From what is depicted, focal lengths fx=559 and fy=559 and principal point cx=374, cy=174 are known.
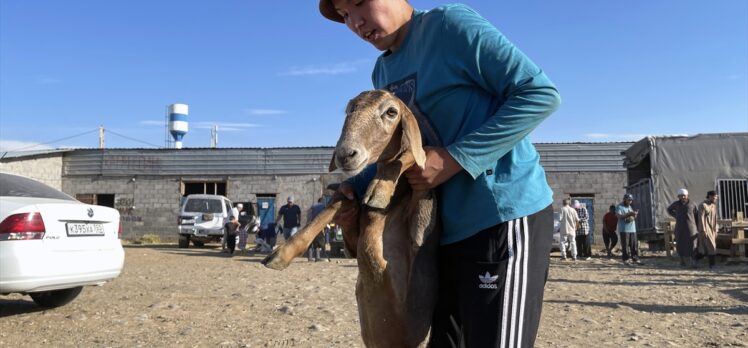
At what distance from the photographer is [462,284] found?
5.63 ft

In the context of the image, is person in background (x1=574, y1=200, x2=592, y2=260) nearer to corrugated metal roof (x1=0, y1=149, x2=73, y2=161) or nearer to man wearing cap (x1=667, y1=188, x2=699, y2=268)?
man wearing cap (x1=667, y1=188, x2=699, y2=268)

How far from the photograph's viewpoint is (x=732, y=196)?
1750 cm

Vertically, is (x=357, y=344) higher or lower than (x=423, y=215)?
lower

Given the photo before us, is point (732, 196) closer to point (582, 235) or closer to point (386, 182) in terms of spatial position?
point (582, 235)

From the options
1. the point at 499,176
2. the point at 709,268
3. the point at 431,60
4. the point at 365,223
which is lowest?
the point at 709,268

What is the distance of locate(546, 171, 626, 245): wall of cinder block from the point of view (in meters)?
25.5

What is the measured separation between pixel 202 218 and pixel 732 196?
17.6 m

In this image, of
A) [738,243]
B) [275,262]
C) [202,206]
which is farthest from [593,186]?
[275,262]

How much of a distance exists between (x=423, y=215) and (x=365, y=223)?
0.60 ft

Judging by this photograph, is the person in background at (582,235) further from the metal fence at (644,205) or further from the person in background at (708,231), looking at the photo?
the person in background at (708,231)

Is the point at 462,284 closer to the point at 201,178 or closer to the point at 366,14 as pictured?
the point at 366,14

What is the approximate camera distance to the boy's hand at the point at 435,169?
1657 millimetres

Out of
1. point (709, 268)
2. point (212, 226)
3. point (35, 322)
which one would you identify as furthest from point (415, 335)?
point (212, 226)

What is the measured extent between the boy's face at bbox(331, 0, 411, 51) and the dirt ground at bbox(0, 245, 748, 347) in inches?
138
